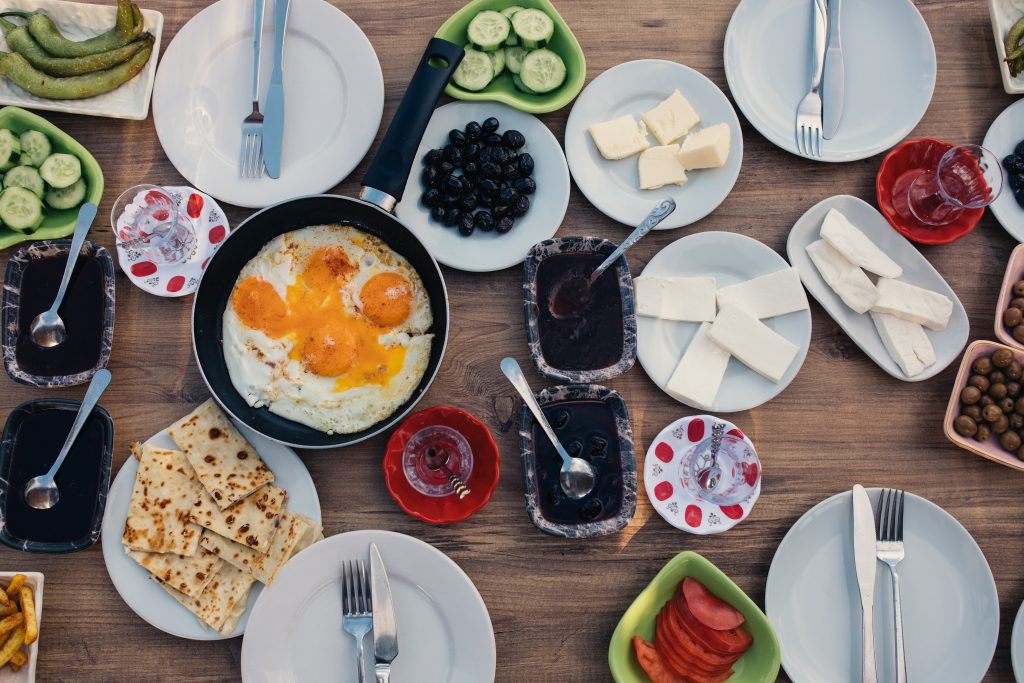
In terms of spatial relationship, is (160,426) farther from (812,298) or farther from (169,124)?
(812,298)

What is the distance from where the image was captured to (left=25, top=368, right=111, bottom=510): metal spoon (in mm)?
3406

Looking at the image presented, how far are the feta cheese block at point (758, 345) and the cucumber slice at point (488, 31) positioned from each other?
1788 mm

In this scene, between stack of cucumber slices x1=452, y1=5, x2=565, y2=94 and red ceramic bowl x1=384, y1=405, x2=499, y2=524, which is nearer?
red ceramic bowl x1=384, y1=405, x2=499, y2=524

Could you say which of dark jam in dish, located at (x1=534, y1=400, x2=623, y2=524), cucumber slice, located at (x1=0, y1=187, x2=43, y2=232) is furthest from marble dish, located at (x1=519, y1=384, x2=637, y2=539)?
cucumber slice, located at (x1=0, y1=187, x2=43, y2=232)

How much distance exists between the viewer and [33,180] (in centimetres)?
349

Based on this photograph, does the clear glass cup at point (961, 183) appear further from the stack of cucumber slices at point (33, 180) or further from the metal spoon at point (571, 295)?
the stack of cucumber slices at point (33, 180)

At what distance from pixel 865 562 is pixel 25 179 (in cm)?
448

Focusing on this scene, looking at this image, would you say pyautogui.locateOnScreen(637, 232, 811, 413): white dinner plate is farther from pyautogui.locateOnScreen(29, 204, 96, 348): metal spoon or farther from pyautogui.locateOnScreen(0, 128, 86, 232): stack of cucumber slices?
pyautogui.locateOnScreen(0, 128, 86, 232): stack of cucumber slices

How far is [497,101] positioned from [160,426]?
2342mm

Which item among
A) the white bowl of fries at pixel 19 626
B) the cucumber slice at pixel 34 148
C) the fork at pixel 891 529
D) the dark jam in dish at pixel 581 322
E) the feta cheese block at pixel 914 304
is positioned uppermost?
the cucumber slice at pixel 34 148

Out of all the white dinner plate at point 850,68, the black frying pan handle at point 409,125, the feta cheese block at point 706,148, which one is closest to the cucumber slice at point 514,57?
the black frying pan handle at point 409,125

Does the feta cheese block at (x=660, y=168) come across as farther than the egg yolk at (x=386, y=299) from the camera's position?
Yes

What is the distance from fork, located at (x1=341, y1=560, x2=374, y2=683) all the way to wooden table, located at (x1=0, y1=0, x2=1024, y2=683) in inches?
9.4

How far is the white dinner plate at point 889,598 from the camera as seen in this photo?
365 centimetres
